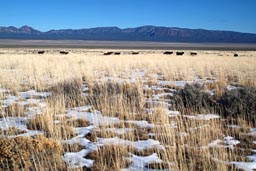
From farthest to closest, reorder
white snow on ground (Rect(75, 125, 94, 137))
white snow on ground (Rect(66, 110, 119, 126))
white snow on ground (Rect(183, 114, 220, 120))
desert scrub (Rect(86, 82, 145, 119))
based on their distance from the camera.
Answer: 1. desert scrub (Rect(86, 82, 145, 119))
2. white snow on ground (Rect(183, 114, 220, 120))
3. white snow on ground (Rect(66, 110, 119, 126))
4. white snow on ground (Rect(75, 125, 94, 137))

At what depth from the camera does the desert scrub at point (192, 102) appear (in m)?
7.45

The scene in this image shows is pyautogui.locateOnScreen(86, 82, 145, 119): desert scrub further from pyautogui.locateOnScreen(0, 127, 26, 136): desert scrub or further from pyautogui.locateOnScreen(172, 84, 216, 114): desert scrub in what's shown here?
pyautogui.locateOnScreen(0, 127, 26, 136): desert scrub

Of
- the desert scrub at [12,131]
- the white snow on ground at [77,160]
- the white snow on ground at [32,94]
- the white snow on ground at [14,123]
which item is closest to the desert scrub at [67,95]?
the white snow on ground at [32,94]

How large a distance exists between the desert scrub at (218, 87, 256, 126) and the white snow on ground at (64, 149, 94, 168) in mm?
3851

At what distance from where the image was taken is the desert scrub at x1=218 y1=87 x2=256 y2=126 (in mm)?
7012

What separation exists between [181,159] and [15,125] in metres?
3.41

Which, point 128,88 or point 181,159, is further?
point 128,88

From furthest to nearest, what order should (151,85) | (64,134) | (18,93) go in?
(151,85) → (18,93) → (64,134)

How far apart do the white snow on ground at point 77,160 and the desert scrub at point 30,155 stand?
0.32 feet

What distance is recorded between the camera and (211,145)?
16.5ft

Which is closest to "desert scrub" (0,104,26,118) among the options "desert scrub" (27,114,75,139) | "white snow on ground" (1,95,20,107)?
"white snow on ground" (1,95,20,107)

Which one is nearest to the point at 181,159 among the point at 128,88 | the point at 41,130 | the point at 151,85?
the point at 41,130

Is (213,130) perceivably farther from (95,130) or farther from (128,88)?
(128,88)

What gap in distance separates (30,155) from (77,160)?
685mm
